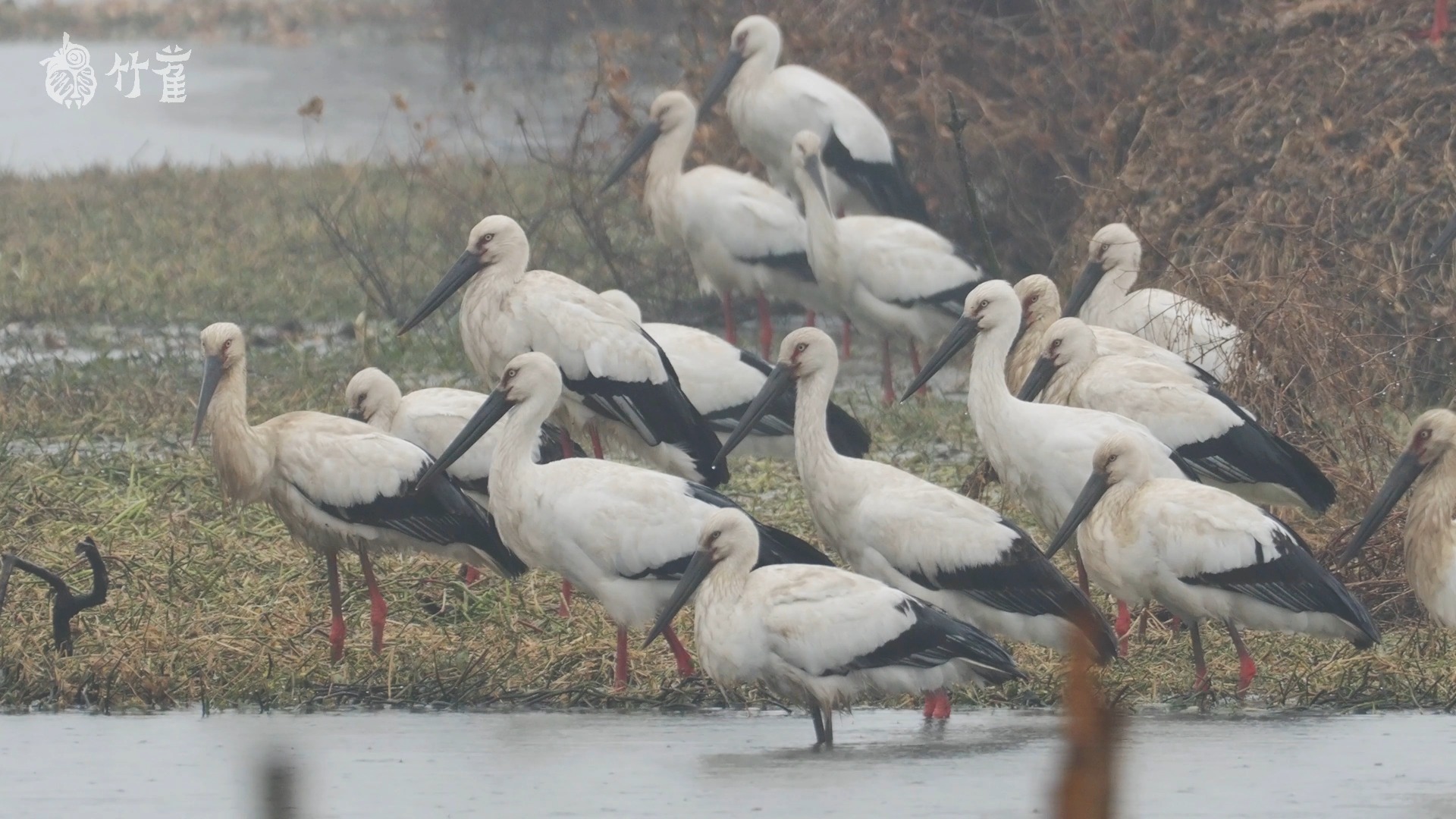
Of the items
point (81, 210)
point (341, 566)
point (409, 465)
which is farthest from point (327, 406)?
point (81, 210)

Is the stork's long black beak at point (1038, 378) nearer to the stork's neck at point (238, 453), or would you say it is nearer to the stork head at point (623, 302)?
the stork head at point (623, 302)

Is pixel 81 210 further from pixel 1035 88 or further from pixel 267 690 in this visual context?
pixel 267 690

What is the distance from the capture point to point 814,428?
266 inches

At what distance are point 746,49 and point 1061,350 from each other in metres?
4.72

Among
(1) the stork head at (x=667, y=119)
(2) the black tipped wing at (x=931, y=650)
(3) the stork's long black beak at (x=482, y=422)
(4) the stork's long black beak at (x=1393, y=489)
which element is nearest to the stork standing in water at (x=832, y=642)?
(2) the black tipped wing at (x=931, y=650)

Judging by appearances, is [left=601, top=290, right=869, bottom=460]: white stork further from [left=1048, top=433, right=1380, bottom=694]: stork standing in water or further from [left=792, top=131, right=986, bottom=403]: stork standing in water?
[left=792, top=131, right=986, bottom=403]: stork standing in water

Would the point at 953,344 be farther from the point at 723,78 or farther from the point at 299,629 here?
the point at 723,78

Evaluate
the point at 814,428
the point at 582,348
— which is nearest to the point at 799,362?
the point at 814,428

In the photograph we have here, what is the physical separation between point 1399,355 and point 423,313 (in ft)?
12.7

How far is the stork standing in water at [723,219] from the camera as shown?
11.0 m

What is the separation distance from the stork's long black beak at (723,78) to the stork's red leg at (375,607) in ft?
18.1

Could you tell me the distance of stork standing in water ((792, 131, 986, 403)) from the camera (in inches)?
413

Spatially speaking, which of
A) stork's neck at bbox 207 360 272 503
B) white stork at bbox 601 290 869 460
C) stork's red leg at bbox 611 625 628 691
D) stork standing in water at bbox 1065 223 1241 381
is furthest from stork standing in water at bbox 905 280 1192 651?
stork's neck at bbox 207 360 272 503
